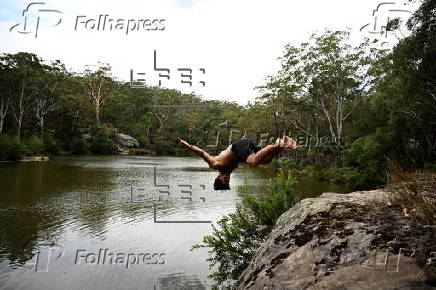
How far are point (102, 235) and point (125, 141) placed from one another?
5730cm

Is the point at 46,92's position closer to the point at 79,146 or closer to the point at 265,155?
the point at 79,146

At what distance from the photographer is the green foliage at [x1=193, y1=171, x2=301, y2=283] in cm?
933

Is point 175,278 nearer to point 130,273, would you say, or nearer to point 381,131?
point 130,273

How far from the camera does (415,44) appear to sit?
55.6 ft

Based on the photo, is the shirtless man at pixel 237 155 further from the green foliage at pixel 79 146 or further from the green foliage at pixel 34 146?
the green foliage at pixel 79 146

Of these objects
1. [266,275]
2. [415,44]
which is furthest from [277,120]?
[266,275]

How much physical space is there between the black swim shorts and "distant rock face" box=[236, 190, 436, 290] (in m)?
1.06

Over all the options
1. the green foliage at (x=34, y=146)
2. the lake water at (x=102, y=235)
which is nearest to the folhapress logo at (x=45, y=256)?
the lake water at (x=102, y=235)

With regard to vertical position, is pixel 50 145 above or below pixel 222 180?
above

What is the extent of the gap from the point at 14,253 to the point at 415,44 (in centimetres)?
1848

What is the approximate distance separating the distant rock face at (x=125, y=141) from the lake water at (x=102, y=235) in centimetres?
4441

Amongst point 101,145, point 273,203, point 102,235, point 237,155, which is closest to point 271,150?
point 237,155

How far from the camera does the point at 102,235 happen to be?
13562mm

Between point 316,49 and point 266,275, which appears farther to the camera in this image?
point 316,49
